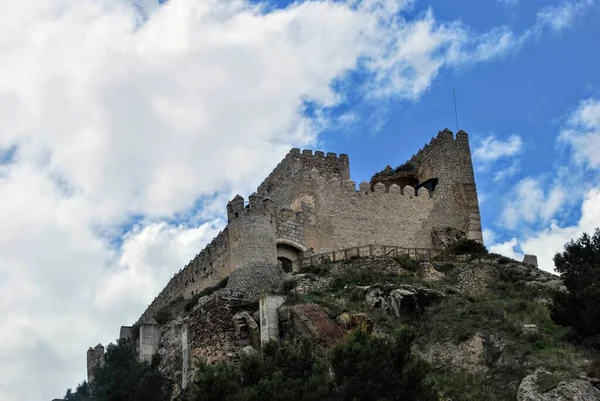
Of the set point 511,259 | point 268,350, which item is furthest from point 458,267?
point 268,350

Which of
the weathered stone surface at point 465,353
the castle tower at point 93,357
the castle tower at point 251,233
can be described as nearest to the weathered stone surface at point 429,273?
the castle tower at point 251,233

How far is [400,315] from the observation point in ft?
104

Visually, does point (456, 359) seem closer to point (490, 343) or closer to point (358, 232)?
point (490, 343)

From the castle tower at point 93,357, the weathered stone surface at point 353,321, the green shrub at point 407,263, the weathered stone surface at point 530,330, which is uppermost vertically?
the green shrub at point 407,263

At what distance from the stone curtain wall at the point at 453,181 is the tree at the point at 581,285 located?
35.4 ft

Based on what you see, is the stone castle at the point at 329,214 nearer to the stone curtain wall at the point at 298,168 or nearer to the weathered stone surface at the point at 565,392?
the stone curtain wall at the point at 298,168

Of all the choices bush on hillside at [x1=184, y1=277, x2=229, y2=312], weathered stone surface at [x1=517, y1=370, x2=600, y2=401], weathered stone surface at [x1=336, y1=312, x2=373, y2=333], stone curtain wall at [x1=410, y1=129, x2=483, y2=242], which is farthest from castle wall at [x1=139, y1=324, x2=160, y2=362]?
weathered stone surface at [x1=517, y1=370, x2=600, y2=401]

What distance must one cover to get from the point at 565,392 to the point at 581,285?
745 centimetres

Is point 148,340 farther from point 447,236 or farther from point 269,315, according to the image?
point 447,236

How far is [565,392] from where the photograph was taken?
2255cm

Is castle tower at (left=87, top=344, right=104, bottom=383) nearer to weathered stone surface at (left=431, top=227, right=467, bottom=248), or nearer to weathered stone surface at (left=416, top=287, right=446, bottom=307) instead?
weathered stone surface at (left=431, top=227, right=467, bottom=248)

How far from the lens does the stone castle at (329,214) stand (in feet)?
127

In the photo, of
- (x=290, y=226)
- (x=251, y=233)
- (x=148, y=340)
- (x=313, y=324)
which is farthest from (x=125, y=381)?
(x=290, y=226)

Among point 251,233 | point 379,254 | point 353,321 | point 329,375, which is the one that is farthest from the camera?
point 379,254
